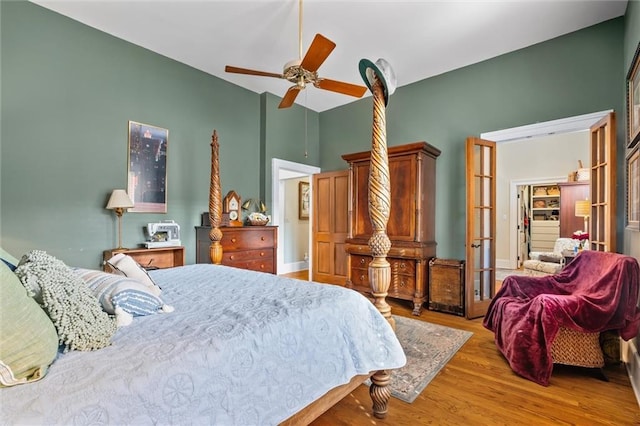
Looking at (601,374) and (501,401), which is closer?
(501,401)

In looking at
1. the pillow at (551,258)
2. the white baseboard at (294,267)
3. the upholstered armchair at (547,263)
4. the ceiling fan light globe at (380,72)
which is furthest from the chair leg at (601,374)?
the white baseboard at (294,267)

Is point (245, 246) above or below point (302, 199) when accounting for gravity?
below

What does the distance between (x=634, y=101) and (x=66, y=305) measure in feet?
11.9

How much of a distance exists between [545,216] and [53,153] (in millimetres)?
9646

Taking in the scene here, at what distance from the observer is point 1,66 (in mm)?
2609

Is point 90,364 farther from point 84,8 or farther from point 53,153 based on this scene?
point 84,8

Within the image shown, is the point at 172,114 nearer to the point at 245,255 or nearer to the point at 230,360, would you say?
the point at 245,255

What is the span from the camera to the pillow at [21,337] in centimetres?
73

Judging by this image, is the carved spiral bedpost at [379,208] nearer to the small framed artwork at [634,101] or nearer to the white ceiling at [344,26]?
the white ceiling at [344,26]

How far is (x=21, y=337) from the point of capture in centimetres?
77

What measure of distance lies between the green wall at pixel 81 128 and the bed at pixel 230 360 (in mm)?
1919

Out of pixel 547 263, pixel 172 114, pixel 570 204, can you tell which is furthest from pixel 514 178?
pixel 172 114

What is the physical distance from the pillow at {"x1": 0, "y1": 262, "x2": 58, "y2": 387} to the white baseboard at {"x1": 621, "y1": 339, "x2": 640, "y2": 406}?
9.88ft

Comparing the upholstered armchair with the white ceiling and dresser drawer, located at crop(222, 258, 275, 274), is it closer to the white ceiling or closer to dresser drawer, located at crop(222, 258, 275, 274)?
the white ceiling
